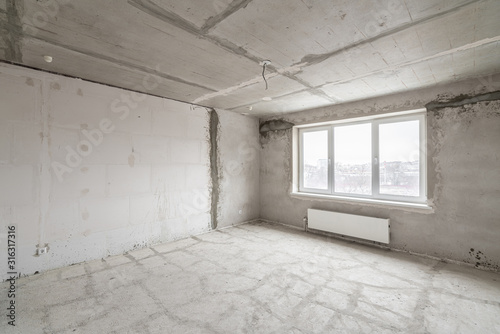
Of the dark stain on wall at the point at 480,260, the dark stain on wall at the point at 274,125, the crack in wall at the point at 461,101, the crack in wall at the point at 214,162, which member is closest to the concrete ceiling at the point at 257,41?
the crack in wall at the point at 461,101

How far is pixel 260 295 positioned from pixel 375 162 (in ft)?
9.47

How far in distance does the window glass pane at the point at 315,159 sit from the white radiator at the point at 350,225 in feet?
2.13

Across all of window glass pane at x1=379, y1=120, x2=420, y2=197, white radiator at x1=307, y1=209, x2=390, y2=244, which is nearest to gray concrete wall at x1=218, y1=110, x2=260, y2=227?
white radiator at x1=307, y1=209, x2=390, y2=244

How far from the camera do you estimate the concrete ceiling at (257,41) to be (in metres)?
1.65

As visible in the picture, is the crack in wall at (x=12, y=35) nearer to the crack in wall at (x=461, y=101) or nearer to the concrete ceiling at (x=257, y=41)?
the concrete ceiling at (x=257, y=41)

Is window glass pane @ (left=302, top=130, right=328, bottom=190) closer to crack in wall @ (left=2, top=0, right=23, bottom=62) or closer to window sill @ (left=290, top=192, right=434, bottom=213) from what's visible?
window sill @ (left=290, top=192, right=434, bottom=213)

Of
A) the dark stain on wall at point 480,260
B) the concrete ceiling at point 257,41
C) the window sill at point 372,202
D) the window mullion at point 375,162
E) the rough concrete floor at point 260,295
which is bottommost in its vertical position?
the rough concrete floor at point 260,295

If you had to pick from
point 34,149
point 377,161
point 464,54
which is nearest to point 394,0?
point 464,54

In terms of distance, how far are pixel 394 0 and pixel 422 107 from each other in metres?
2.31

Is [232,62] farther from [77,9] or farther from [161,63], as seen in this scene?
[77,9]

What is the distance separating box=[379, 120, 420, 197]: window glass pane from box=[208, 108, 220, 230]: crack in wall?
2.92 m

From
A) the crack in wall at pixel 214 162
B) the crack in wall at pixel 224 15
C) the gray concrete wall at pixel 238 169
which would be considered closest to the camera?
the crack in wall at pixel 224 15

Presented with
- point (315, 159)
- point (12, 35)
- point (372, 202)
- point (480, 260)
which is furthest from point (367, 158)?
point (12, 35)

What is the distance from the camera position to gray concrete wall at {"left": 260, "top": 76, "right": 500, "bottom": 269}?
2.82 m
